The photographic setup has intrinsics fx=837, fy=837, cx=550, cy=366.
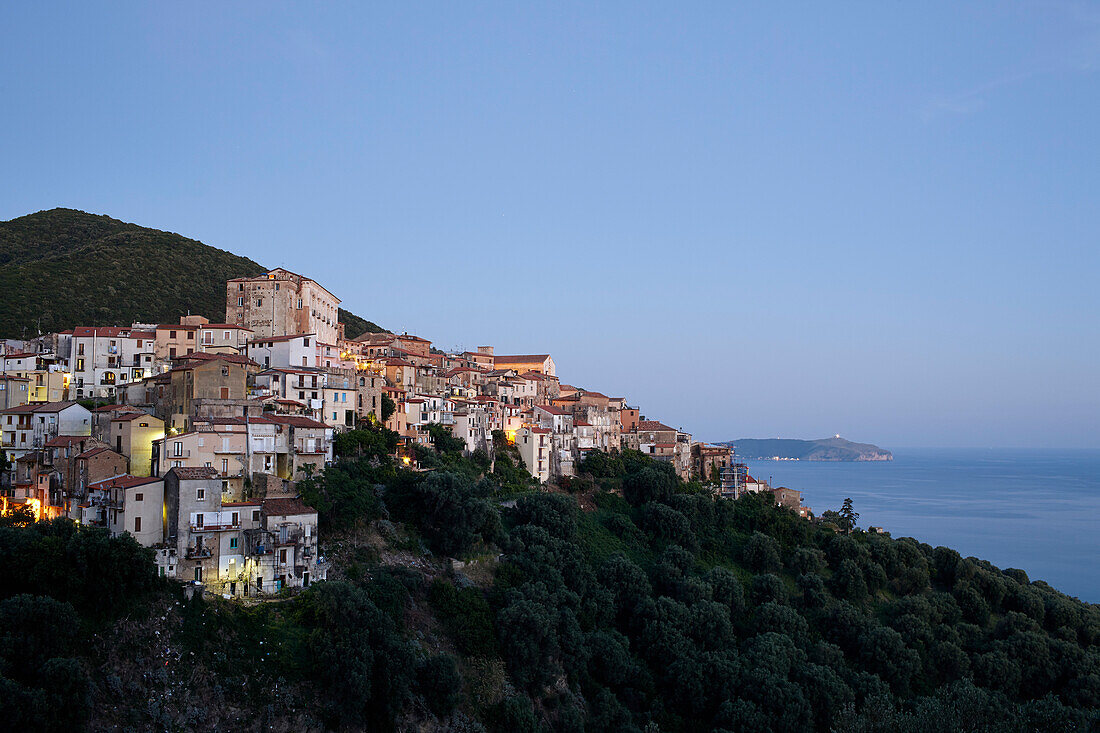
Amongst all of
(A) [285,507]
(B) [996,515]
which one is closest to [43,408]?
(A) [285,507]

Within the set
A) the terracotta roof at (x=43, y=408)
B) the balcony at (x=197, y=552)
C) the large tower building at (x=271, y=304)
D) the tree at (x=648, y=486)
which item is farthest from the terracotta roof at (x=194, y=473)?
the tree at (x=648, y=486)

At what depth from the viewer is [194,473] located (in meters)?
31.4

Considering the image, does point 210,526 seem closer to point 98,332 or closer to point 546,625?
point 546,625

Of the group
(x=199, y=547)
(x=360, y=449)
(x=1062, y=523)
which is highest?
(x=360, y=449)

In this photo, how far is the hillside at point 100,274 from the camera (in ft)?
196

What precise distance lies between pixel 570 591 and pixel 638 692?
5620 mm

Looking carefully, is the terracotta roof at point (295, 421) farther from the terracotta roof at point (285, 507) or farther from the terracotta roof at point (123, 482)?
the terracotta roof at point (123, 482)

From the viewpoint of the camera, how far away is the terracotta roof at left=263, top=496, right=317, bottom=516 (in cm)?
3206

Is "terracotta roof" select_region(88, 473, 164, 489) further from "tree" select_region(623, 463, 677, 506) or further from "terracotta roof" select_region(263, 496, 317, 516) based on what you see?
"tree" select_region(623, 463, 677, 506)

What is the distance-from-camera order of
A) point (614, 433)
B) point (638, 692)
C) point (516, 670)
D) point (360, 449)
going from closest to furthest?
point (516, 670)
point (638, 692)
point (360, 449)
point (614, 433)

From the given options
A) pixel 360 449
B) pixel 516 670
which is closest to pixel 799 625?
pixel 516 670

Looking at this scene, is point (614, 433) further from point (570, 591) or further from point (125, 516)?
point (125, 516)

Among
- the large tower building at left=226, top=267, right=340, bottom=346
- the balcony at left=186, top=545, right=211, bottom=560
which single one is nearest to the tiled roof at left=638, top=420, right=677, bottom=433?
the large tower building at left=226, top=267, right=340, bottom=346

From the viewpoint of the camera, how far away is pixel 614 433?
67875 mm
